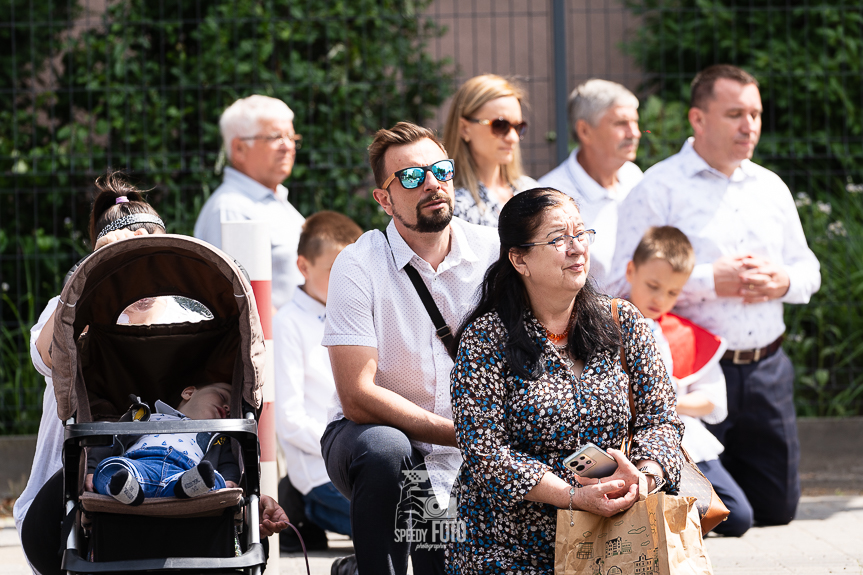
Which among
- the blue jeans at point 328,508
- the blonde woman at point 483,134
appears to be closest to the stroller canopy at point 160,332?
the blue jeans at point 328,508

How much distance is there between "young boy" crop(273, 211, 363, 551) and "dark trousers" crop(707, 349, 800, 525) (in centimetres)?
225

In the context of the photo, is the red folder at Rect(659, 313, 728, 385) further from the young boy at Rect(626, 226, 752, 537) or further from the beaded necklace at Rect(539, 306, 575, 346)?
the beaded necklace at Rect(539, 306, 575, 346)

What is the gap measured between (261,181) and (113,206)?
6.84 feet

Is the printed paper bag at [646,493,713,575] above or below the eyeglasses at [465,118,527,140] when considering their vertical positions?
below

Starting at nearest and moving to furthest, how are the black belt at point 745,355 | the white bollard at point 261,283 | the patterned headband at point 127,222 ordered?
the patterned headband at point 127,222 < the white bollard at point 261,283 < the black belt at point 745,355

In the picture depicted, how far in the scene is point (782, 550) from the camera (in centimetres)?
511

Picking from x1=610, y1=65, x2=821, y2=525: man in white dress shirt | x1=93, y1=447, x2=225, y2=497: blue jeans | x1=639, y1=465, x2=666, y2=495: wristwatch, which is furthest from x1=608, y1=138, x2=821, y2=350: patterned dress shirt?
x1=93, y1=447, x2=225, y2=497: blue jeans

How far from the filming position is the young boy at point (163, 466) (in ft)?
9.78

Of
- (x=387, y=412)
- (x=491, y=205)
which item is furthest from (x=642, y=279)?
(x=387, y=412)

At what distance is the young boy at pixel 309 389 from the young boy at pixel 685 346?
1565 millimetres

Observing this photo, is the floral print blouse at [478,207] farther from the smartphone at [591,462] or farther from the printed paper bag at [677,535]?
the printed paper bag at [677,535]

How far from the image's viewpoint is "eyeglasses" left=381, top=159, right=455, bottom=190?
158 inches

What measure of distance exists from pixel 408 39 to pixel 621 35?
2364mm

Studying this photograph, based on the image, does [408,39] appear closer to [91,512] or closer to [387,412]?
[387,412]
